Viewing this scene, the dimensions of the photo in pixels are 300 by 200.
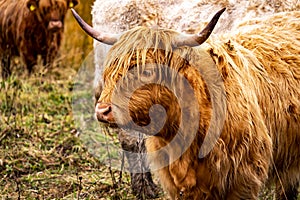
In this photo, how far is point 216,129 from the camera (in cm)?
313

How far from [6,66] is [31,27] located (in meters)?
0.79

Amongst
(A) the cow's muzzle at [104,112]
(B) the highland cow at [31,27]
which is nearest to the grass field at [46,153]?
(B) the highland cow at [31,27]

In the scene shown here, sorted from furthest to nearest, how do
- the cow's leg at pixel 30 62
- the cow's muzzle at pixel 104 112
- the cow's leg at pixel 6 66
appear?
the cow's leg at pixel 30 62, the cow's leg at pixel 6 66, the cow's muzzle at pixel 104 112

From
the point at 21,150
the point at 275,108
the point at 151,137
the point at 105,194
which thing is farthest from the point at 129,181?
the point at 275,108

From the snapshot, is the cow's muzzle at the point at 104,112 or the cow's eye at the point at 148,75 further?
the cow's eye at the point at 148,75

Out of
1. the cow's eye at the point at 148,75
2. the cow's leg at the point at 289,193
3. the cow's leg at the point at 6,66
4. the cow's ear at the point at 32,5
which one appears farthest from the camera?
the cow's ear at the point at 32,5

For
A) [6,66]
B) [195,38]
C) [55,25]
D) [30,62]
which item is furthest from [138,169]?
[30,62]

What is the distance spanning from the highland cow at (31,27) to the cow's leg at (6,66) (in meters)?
0.11

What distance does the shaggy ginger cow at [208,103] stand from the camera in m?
3.02

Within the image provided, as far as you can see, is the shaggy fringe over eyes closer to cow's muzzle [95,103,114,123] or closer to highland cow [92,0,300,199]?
cow's muzzle [95,103,114,123]

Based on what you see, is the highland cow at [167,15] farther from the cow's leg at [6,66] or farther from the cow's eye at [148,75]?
the cow's leg at [6,66]

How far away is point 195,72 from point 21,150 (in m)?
2.79

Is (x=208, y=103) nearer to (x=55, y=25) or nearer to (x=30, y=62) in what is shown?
(x=55, y=25)

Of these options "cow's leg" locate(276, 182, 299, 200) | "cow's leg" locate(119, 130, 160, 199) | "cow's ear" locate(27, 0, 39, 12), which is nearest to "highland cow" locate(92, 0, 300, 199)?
"cow's leg" locate(119, 130, 160, 199)
